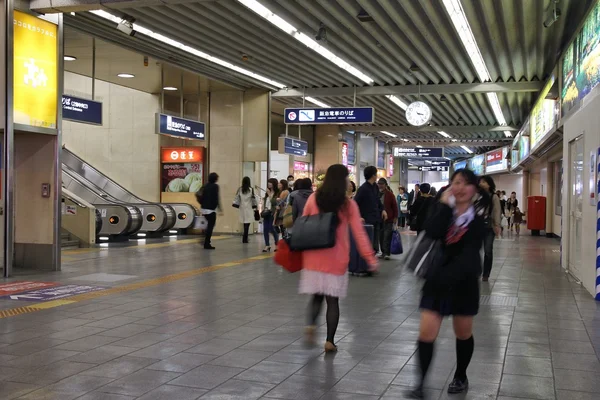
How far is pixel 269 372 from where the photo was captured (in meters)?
4.48

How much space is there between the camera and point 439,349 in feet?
17.2

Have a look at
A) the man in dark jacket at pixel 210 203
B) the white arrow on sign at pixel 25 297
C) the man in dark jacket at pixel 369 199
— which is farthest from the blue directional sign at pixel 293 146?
the white arrow on sign at pixel 25 297

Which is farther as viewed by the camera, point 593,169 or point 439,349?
point 593,169

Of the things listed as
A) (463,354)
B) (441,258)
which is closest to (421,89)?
(463,354)

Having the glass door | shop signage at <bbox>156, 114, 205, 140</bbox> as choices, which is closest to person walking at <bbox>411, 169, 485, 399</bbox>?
the glass door

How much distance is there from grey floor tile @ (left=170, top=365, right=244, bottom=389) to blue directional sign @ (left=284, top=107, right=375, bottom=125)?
12.3 meters

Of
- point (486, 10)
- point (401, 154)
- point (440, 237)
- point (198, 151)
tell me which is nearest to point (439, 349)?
point (440, 237)

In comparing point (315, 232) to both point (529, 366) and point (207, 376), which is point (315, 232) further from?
point (529, 366)

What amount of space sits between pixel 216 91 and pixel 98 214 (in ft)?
18.5

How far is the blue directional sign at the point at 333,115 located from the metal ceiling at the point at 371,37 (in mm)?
865

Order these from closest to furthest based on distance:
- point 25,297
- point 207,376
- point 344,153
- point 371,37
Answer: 1. point 207,376
2. point 25,297
3. point 371,37
4. point 344,153

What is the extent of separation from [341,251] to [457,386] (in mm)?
1326

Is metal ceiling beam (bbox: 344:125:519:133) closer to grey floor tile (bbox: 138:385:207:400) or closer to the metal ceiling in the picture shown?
the metal ceiling

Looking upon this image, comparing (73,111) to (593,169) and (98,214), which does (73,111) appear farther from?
(593,169)
